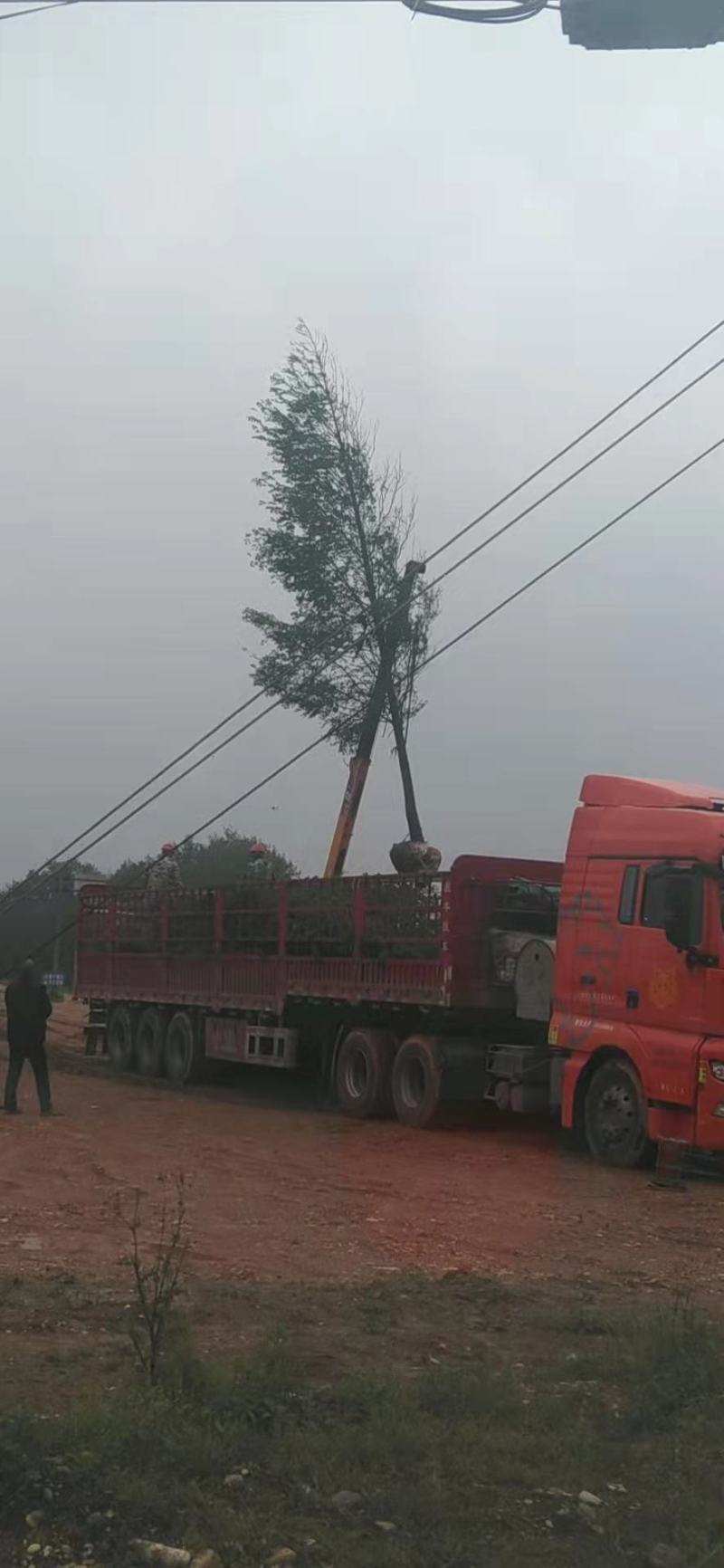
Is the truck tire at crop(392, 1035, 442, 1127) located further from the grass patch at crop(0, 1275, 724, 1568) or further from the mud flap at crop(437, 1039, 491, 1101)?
the grass patch at crop(0, 1275, 724, 1568)

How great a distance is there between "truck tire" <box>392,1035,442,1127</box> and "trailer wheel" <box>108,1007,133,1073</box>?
7389 millimetres

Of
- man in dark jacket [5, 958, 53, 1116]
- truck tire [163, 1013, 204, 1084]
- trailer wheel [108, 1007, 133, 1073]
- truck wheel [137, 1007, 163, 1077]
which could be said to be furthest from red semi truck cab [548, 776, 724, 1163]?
trailer wheel [108, 1007, 133, 1073]

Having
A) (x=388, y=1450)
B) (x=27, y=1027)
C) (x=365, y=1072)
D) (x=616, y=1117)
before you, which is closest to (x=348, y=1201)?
(x=616, y=1117)

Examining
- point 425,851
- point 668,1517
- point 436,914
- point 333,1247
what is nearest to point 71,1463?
point 668,1517

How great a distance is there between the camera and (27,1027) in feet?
50.1

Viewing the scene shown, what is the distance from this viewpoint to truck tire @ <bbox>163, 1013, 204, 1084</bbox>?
781 inches

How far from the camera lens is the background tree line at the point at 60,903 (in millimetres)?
21266

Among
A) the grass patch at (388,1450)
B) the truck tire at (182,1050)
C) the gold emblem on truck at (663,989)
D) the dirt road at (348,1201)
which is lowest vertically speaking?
the dirt road at (348,1201)

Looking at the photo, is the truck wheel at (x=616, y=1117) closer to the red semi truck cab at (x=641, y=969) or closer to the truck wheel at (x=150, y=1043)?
the red semi truck cab at (x=641, y=969)

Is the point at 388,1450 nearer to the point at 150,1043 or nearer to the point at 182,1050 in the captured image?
the point at 182,1050

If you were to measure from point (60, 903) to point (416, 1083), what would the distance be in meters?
10.1

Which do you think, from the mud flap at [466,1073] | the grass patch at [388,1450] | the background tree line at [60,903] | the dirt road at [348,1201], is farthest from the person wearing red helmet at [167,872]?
the grass patch at [388,1450]

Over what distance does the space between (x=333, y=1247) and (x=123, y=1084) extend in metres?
12.1

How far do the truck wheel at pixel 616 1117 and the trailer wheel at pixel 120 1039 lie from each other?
1038 centimetres
